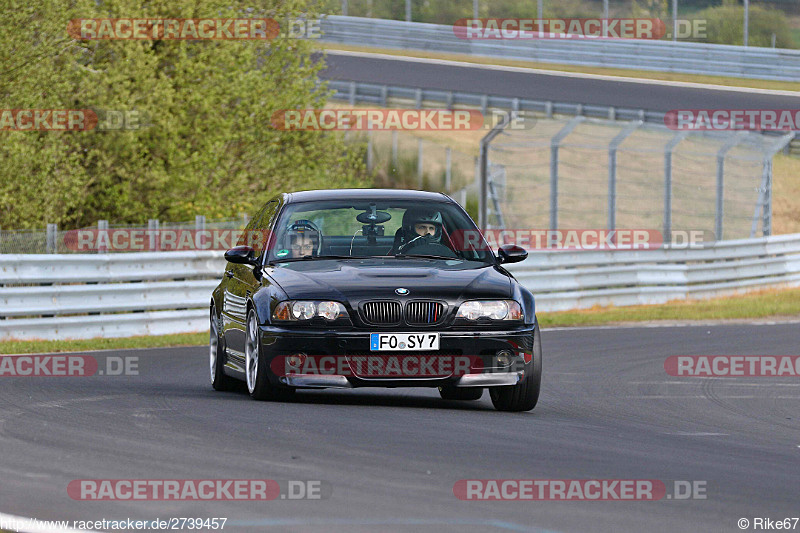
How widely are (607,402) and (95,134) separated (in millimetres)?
18372

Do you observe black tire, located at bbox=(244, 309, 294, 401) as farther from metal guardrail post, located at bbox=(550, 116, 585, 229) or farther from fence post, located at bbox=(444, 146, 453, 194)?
fence post, located at bbox=(444, 146, 453, 194)

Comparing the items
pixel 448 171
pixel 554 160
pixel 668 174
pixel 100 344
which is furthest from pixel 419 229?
pixel 448 171

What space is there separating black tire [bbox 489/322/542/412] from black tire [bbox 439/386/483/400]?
0.87m

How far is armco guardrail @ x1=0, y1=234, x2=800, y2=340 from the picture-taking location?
1744 centimetres

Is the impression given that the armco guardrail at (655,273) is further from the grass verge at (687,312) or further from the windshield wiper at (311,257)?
the windshield wiper at (311,257)

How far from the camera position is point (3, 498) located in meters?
6.47

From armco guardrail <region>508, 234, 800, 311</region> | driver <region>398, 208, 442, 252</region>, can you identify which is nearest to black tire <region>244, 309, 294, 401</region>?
driver <region>398, 208, 442, 252</region>

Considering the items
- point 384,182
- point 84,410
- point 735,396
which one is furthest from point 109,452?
point 384,182

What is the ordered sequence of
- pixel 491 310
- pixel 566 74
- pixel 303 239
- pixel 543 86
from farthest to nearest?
pixel 566 74 < pixel 543 86 < pixel 303 239 < pixel 491 310

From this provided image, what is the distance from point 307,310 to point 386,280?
0.57 m

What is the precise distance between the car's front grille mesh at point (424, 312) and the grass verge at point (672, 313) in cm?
829

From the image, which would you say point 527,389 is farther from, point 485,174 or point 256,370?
point 485,174

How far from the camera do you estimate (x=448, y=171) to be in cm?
4191

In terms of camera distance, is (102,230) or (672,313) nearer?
(102,230)
